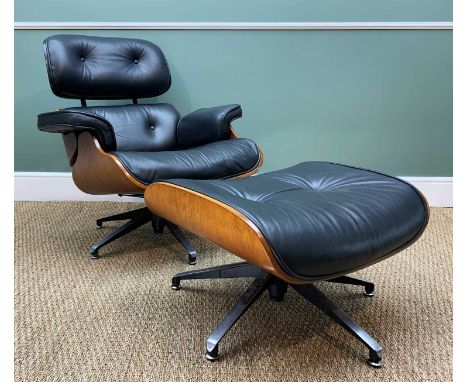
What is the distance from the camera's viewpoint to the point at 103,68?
1.95 meters

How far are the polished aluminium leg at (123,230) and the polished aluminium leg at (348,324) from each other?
83 cm

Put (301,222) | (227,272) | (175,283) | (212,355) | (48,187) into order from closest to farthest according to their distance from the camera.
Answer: (301,222) → (212,355) → (227,272) → (175,283) → (48,187)

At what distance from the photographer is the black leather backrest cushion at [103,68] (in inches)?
72.3

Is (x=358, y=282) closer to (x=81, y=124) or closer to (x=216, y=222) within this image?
(x=216, y=222)

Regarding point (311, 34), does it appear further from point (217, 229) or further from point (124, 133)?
point (217, 229)

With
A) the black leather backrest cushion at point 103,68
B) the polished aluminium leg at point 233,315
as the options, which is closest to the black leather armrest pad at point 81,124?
the black leather backrest cushion at point 103,68

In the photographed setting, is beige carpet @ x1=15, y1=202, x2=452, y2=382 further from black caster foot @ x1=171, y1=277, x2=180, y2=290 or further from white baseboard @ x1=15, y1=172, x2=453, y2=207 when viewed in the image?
white baseboard @ x1=15, y1=172, x2=453, y2=207

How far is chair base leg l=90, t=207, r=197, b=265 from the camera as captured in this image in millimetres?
1665

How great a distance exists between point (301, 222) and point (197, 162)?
0.74 metres

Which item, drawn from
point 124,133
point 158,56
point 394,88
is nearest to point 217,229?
point 124,133

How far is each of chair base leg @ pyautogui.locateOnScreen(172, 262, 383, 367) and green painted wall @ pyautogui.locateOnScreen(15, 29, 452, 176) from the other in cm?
117

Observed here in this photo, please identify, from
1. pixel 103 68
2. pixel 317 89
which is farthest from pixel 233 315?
pixel 317 89

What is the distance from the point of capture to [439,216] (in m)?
2.19

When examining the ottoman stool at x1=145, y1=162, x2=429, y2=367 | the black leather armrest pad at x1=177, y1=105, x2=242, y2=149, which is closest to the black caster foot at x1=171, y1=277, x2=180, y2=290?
the ottoman stool at x1=145, y1=162, x2=429, y2=367
